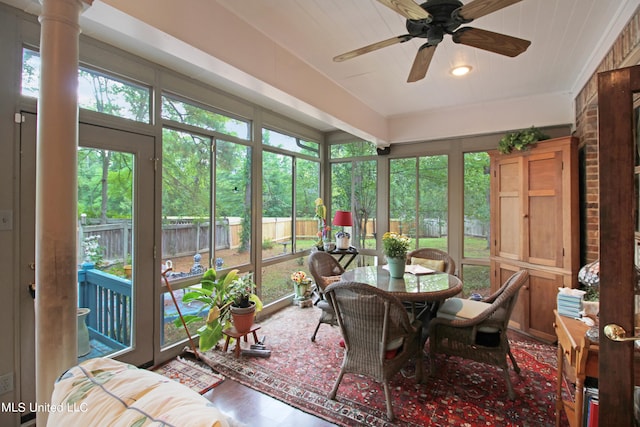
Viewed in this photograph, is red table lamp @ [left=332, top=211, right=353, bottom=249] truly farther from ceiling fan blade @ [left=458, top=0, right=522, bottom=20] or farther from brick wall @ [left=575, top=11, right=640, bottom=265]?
ceiling fan blade @ [left=458, top=0, right=522, bottom=20]

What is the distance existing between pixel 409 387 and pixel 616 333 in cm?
161

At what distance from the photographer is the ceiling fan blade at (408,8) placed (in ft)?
4.67

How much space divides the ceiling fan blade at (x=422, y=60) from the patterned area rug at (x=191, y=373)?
2867 millimetres

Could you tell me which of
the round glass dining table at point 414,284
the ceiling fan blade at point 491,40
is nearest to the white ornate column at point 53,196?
the ceiling fan blade at point 491,40

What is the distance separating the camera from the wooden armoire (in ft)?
10.1

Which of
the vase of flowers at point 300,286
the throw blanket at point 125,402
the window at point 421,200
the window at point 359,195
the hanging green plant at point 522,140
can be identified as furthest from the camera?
the window at point 359,195

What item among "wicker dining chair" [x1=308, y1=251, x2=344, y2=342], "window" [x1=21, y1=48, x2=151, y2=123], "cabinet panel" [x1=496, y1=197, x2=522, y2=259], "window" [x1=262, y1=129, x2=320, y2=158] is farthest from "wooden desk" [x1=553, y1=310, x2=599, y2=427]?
"window" [x1=262, y1=129, x2=320, y2=158]

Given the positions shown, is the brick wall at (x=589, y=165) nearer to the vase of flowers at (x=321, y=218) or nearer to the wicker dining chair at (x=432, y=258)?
the wicker dining chair at (x=432, y=258)

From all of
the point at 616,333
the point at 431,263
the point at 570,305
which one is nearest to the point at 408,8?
the point at 616,333

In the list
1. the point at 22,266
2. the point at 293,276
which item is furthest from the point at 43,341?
the point at 293,276

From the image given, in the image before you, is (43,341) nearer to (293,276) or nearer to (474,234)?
(293,276)

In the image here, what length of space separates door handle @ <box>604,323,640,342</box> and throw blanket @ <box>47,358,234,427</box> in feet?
4.68

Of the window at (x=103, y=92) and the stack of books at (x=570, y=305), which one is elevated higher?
the window at (x=103, y=92)

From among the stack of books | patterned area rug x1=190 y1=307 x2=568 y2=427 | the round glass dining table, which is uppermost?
the stack of books
